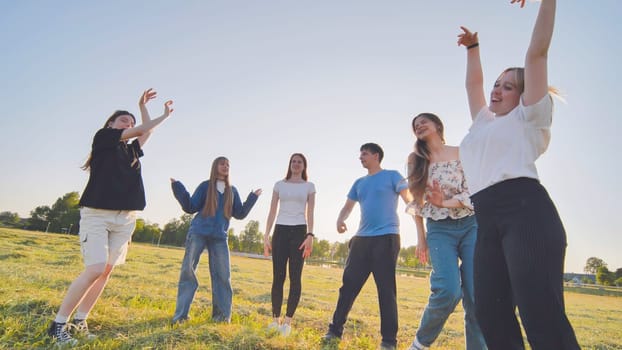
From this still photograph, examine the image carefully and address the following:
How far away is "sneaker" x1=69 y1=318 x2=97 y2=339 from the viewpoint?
4023mm

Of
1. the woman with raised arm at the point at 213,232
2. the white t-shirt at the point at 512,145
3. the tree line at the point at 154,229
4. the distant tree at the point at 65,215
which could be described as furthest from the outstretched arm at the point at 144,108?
the distant tree at the point at 65,215

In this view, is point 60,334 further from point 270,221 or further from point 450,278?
point 450,278

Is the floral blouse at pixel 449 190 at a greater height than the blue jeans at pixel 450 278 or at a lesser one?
greater

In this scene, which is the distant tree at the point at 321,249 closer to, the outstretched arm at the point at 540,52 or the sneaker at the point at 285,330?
the sneaker at the point at 285,330

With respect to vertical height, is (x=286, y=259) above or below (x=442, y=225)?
below

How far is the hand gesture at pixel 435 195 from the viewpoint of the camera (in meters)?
4.05

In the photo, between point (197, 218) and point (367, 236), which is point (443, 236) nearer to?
point (367, 236)

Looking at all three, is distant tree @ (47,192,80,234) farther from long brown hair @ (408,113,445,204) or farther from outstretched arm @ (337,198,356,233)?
long brown hair @ (408,113,445,204)

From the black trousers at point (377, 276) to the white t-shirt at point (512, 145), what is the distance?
2.49 meters

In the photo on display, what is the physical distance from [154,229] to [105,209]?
100.0 metres

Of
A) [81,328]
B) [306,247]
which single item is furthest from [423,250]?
[81,328]

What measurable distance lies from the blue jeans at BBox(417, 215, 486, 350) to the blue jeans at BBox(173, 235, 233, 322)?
3144 millimetres

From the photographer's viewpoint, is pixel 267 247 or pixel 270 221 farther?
pixel 270 221

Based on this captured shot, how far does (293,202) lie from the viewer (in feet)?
19.8
